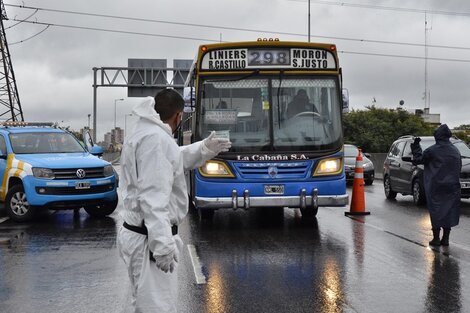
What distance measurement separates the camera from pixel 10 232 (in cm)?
1076

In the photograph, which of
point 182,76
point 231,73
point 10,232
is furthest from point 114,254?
point 182,76

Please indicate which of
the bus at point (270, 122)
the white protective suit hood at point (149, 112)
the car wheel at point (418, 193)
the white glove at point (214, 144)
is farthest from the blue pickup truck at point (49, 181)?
the white protective suit hood at point (149, 112)

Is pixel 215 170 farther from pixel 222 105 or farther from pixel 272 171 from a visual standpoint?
pixel 222 105

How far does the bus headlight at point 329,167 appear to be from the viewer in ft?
34.3

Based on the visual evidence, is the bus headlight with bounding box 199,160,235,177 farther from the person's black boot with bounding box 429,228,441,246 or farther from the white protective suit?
the white protective suit

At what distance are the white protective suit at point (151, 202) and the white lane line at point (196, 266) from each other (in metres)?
3.18

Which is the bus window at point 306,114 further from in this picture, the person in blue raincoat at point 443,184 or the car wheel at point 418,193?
the car wheel at point 418,193

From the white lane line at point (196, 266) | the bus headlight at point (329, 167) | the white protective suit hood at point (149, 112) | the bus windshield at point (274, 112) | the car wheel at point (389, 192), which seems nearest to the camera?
the white protective suit hood at point (149, 112)

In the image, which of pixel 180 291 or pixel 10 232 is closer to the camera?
pixel 180 291

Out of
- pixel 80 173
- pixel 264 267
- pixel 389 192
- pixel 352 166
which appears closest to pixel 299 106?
pixel 264 267

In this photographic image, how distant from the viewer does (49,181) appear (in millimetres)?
11570

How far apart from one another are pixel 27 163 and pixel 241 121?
14.7ft

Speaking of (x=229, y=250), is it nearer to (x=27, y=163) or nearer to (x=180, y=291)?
(x=180, y=291)

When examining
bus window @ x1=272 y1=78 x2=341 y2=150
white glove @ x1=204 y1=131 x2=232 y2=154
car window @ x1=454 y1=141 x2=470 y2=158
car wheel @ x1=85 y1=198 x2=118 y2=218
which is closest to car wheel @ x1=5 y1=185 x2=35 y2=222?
car wheel @ x1=85 y1=198 x2=118 y2=218
